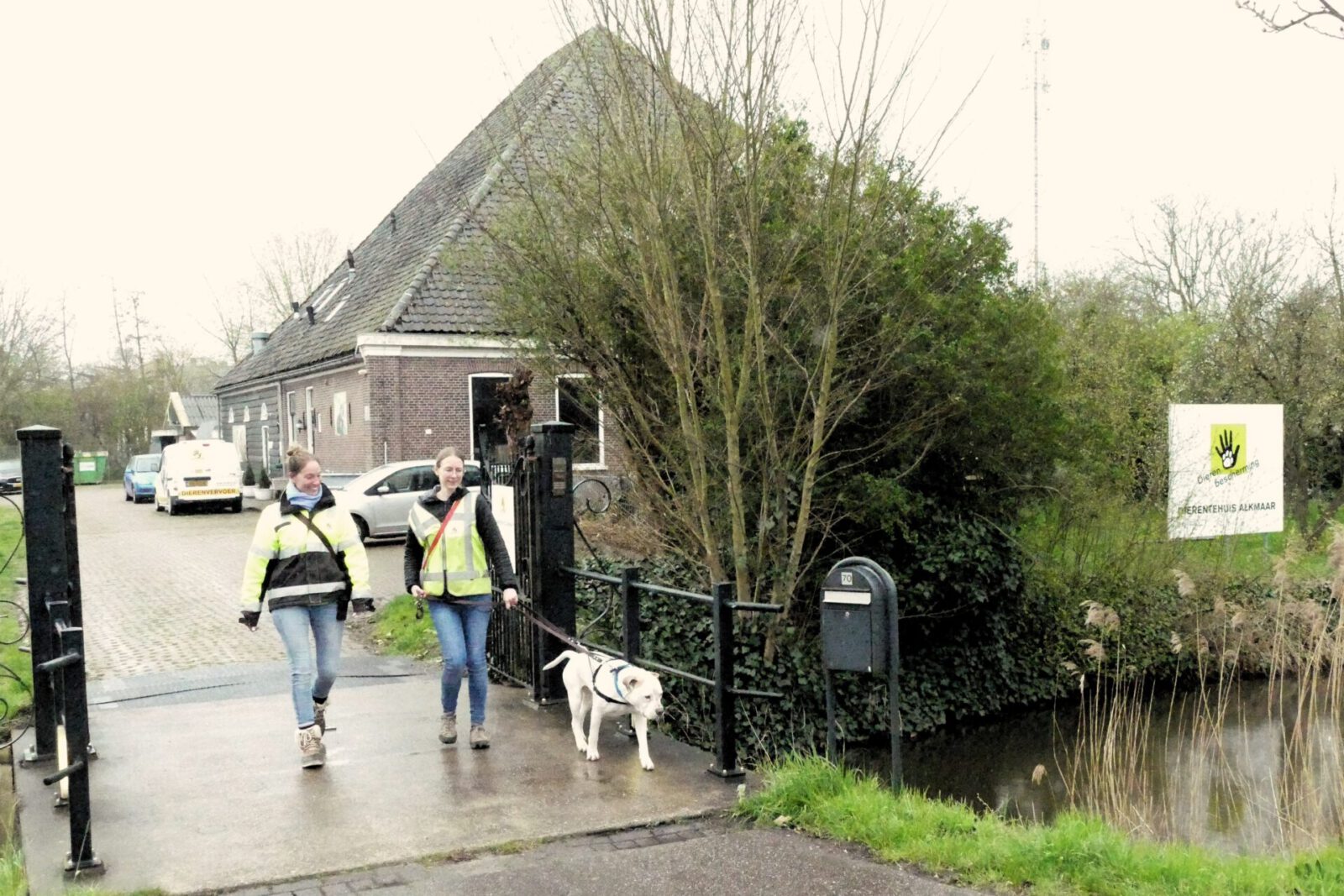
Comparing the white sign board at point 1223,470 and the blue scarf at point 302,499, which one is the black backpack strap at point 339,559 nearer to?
the blue scarf at point 302,499

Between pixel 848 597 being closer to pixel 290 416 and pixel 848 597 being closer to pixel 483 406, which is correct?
pixel 483 406

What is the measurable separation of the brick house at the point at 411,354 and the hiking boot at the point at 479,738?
5.55 meters

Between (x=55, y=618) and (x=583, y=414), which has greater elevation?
(x=583, y=414)

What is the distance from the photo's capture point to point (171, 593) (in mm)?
16094

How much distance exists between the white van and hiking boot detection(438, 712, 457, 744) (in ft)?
84.3

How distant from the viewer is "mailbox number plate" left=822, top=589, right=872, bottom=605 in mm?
5922

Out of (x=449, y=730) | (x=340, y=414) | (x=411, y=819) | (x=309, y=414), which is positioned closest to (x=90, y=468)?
(x=309, y=414)

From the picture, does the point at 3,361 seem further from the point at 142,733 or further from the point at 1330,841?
the point at 1330,841

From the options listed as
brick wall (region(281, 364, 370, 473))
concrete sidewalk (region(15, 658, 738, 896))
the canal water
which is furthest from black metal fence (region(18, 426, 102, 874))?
brick wall (region(281, 364, 370, 473))

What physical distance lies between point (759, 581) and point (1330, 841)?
549 cm

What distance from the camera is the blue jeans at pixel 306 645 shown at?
6.69 metres

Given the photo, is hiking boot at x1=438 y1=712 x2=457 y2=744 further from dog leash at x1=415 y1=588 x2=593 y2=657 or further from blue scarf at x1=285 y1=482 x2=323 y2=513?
blue scarf at x1=285 y1=482 x2=323 y2=513

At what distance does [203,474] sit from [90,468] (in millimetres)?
31335

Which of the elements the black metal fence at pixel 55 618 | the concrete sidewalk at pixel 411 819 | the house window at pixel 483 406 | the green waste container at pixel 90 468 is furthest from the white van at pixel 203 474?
the green waste container at pixel 90 468
